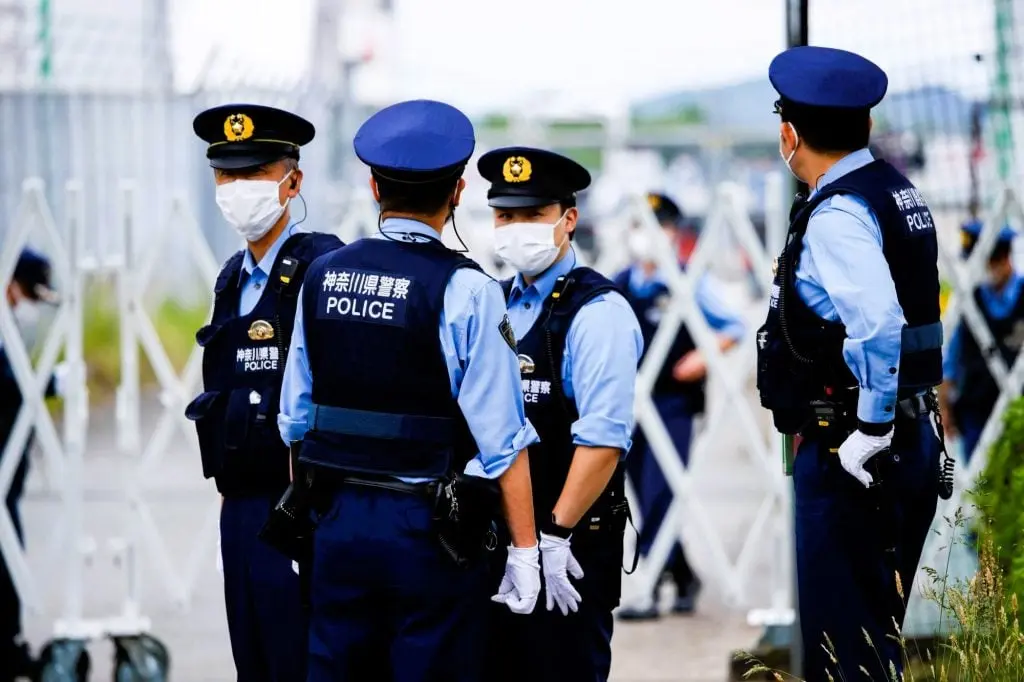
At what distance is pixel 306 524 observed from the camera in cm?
375

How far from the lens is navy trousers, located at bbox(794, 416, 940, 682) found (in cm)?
394

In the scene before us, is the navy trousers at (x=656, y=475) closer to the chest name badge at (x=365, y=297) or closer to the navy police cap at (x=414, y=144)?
the navy police cap at (x=414, y=144)

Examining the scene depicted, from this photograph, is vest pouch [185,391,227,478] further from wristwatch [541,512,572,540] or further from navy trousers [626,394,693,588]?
navy trousers [626,394,693,588]

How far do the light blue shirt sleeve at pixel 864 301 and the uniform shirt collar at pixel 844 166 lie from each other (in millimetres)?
147

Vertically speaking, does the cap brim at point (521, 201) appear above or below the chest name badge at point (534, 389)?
above

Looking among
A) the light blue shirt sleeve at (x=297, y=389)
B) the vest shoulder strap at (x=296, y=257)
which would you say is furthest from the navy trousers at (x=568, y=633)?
the vest shoulder strap at (x=296, y=257)

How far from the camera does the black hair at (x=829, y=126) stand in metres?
4.00

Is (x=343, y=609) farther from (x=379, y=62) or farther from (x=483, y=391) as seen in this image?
(x=379, y=62)

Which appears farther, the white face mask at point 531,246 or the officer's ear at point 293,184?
the officer's ear at point 293,184

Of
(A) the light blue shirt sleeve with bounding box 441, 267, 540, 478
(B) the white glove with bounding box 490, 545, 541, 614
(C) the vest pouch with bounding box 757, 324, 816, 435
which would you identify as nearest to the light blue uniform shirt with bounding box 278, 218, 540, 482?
(A) the light blue shirt sleeve with bounding box 441, 267, 540, 478

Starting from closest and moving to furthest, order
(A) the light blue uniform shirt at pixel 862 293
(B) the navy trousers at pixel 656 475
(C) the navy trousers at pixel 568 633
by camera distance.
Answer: (A) the light blue uniform shirt at pixel 862 293 < (C) the navy trousers at pixel 568 633 < (B) the navy trousers at pixel 656 475

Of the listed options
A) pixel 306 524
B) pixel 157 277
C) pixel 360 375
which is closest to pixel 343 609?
pixel 306 524

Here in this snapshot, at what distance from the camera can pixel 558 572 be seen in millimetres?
4023

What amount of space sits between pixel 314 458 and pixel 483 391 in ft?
1.41
